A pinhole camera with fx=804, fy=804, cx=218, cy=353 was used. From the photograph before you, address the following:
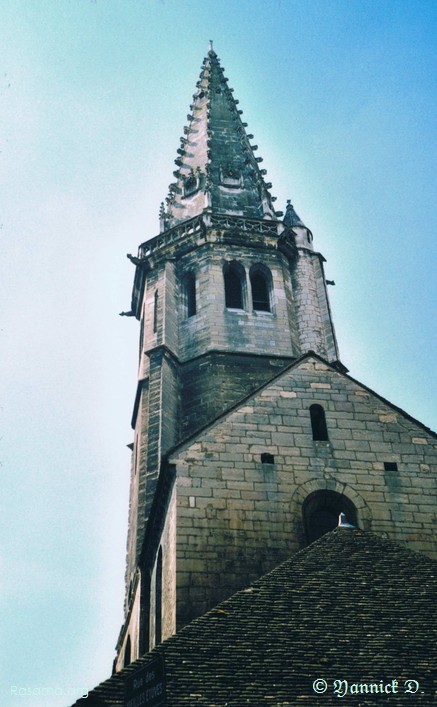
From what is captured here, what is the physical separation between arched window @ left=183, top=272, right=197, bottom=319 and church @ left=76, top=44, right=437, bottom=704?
6 cm

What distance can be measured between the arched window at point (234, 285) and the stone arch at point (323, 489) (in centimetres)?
1179

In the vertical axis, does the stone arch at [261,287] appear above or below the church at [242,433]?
above

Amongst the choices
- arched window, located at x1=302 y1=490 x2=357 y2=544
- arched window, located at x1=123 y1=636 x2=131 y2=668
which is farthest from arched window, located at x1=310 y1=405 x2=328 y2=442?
arched window, located at x1=123 y1=636 x2=131 y2=668

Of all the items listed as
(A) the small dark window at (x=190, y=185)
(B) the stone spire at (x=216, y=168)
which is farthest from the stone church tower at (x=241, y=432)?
(A) the small dark window at (x=190, y=185)

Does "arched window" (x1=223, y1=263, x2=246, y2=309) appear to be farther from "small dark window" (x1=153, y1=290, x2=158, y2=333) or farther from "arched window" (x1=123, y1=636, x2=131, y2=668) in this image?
"arched window" (x1=123, y1=636, x2=131, y2=668)

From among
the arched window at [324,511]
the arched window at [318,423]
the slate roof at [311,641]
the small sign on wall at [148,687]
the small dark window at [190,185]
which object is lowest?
the small sign on wall at [148,687]

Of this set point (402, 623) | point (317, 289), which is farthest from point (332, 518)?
point (317, 289)

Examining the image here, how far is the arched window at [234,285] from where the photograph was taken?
24.0 m

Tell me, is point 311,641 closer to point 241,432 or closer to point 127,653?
point 241,432

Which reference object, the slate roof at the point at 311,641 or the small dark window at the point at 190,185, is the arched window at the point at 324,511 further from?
the small dark window at the point at 190,185

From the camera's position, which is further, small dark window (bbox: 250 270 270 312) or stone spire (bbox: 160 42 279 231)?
stone spire (bbox: 160 42 279 231)

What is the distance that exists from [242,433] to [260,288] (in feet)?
40.4

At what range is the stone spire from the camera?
1091 inches

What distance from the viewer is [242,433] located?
42.3ft
